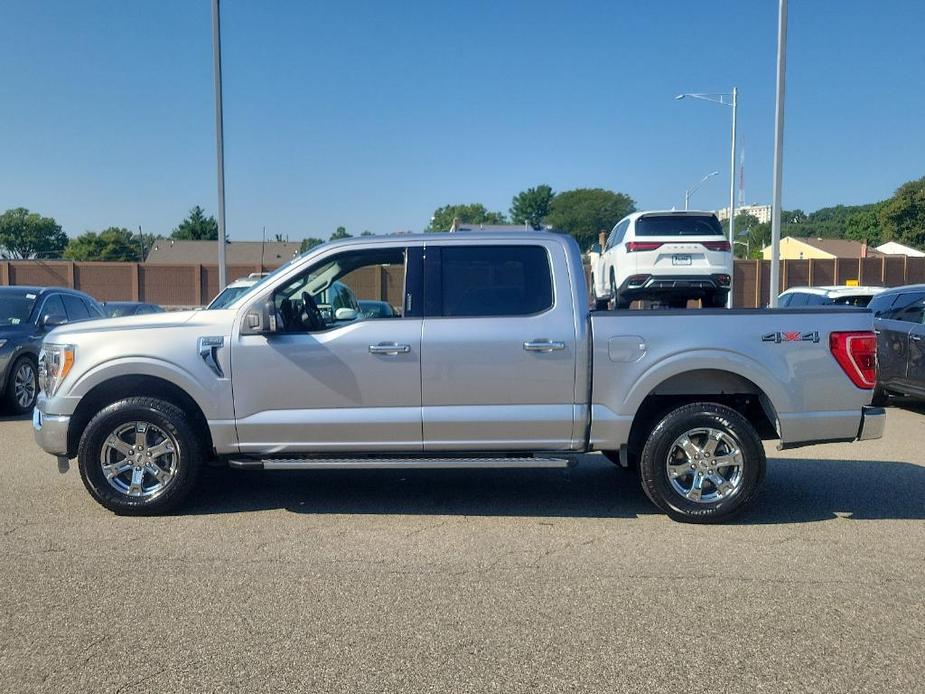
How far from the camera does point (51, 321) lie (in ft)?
38.8

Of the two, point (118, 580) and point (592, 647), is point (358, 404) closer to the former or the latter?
point (118, 580)

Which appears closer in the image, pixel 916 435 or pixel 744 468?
pixel 744 468

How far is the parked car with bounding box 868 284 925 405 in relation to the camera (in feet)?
34.6

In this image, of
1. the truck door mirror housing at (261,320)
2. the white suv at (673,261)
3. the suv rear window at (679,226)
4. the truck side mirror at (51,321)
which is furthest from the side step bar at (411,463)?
the truck side mirror at (51,321)

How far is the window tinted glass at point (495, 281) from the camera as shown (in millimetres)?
5945

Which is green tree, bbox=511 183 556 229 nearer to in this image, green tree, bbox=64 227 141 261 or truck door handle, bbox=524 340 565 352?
green tree, bbox=64 227 141 261

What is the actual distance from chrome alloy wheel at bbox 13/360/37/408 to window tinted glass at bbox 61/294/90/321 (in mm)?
1227

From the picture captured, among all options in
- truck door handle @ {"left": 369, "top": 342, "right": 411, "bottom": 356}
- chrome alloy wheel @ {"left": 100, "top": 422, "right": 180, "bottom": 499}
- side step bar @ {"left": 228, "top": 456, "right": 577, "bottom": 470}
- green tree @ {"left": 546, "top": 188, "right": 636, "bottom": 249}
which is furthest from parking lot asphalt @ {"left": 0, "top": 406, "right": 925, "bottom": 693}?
green tree @ {"left": 546, "top": 188, "right": 636, "bottom": 249}

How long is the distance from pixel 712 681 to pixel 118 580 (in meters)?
3.30

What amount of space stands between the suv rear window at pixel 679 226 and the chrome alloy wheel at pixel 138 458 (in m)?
6.02

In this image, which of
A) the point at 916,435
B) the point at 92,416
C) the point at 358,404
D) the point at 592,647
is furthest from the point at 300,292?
the point at 916,435

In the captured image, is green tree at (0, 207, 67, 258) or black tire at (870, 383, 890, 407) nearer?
black tire at (870, 383, 890, 407)

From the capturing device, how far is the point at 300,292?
618cm

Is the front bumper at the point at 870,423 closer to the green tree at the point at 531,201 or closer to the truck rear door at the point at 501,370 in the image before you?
the truck rear door at the point at 501,370
